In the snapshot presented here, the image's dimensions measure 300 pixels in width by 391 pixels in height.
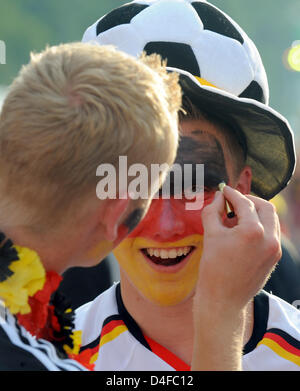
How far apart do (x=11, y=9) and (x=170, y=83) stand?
16.8m

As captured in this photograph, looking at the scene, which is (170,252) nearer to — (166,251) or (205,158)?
(166,251)

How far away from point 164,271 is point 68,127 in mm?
902

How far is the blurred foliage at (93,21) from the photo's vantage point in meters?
17.2

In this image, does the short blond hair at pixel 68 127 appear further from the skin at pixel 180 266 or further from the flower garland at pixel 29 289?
the skin at pixel 180 266

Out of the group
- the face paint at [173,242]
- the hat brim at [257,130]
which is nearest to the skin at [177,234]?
the face paint at [173,242]

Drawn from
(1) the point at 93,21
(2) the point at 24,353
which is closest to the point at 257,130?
(2) the point at 24,353

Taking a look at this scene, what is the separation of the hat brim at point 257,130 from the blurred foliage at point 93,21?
13.1m

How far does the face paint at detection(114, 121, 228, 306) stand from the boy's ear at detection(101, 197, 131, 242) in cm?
58

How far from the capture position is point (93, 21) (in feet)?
61.3

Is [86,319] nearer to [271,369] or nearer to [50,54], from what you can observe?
[271,369]

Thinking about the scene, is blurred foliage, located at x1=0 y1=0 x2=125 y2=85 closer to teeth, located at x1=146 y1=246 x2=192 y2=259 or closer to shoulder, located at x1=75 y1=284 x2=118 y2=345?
shoulder, located at x1=75 y1=284 x2=118 y2=345

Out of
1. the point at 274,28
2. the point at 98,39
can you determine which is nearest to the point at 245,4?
the point at 274,28

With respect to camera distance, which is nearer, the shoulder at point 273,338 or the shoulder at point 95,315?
the shoulder at point 273,338

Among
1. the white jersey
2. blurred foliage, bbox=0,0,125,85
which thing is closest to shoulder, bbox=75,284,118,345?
the white jersey
